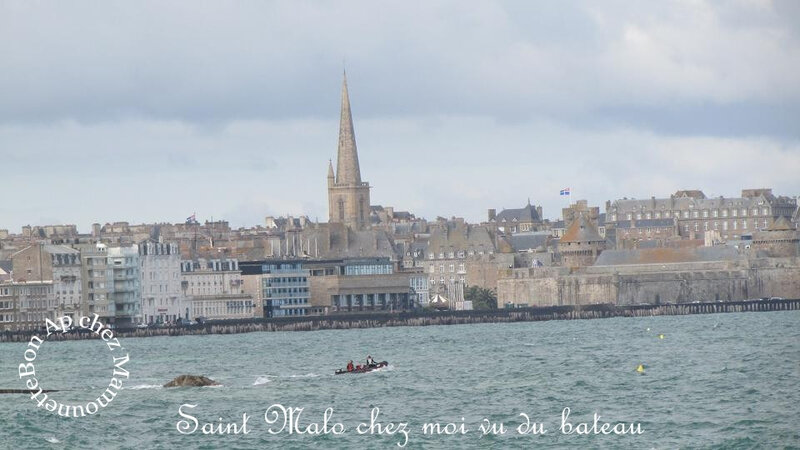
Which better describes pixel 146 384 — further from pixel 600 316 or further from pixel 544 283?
pixel 544 283

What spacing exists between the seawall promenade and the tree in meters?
12.2

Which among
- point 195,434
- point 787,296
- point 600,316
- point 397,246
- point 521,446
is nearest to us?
point 521,446

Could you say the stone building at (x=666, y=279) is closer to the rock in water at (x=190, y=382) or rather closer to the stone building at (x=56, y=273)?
the stone building at (x=56, y=273)

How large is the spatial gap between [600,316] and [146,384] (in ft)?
279

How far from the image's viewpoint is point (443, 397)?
212ft

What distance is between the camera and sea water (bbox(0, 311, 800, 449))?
53.8 meters

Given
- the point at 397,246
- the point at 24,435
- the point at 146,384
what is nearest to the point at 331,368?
the point at 146,384

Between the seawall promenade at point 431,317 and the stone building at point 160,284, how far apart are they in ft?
26.1

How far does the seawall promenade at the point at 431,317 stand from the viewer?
136 metres

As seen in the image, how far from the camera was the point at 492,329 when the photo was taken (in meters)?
134

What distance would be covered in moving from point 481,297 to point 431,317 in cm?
2939

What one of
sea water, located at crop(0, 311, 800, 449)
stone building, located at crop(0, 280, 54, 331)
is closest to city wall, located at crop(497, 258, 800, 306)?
stone building, located at crop(0, 280, 54, 331)

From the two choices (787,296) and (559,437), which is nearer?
(559,437)

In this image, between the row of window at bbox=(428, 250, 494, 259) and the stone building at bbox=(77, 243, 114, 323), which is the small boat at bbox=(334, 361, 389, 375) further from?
the row of window at bbox=(428, 250, 494, 259)
